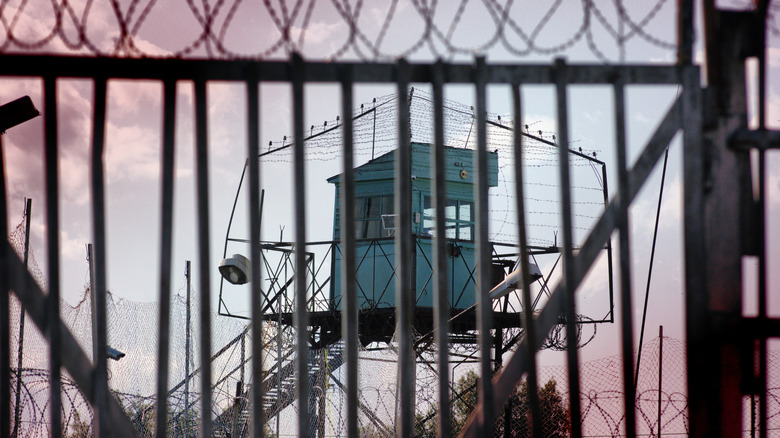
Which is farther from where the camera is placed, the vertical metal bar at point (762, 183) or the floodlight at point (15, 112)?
the floodlight at point (15, 112)

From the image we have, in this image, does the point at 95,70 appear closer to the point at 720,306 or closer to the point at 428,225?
the point at 720,306

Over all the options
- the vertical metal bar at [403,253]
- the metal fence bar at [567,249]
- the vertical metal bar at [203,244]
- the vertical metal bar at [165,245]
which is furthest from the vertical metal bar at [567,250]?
the vertical metal bar at [165,245]

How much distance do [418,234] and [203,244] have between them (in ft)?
49.5

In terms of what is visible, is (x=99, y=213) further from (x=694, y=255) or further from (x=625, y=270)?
(x=694, y=255)

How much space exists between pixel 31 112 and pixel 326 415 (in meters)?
11.9

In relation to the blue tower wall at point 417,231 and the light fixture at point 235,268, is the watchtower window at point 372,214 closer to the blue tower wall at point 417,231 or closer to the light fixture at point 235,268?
the blue tower wall at point 417,231

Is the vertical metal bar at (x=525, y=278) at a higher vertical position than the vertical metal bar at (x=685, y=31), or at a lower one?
lower

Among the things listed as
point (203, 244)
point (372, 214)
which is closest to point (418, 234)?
point (372, 214)

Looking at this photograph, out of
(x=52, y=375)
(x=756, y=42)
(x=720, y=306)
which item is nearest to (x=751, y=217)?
(x=720, y=306)

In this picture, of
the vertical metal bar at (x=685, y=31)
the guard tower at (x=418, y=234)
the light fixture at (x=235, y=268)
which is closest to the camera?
the vertical metal bar at (x=685, y=31)

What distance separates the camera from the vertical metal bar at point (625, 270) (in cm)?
495

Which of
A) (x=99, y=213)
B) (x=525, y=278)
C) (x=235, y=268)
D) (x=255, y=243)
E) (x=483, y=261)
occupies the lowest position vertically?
(x=235, y=268)

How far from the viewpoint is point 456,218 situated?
69.8 ft

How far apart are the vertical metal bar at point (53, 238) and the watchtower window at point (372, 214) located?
16.3 meters
